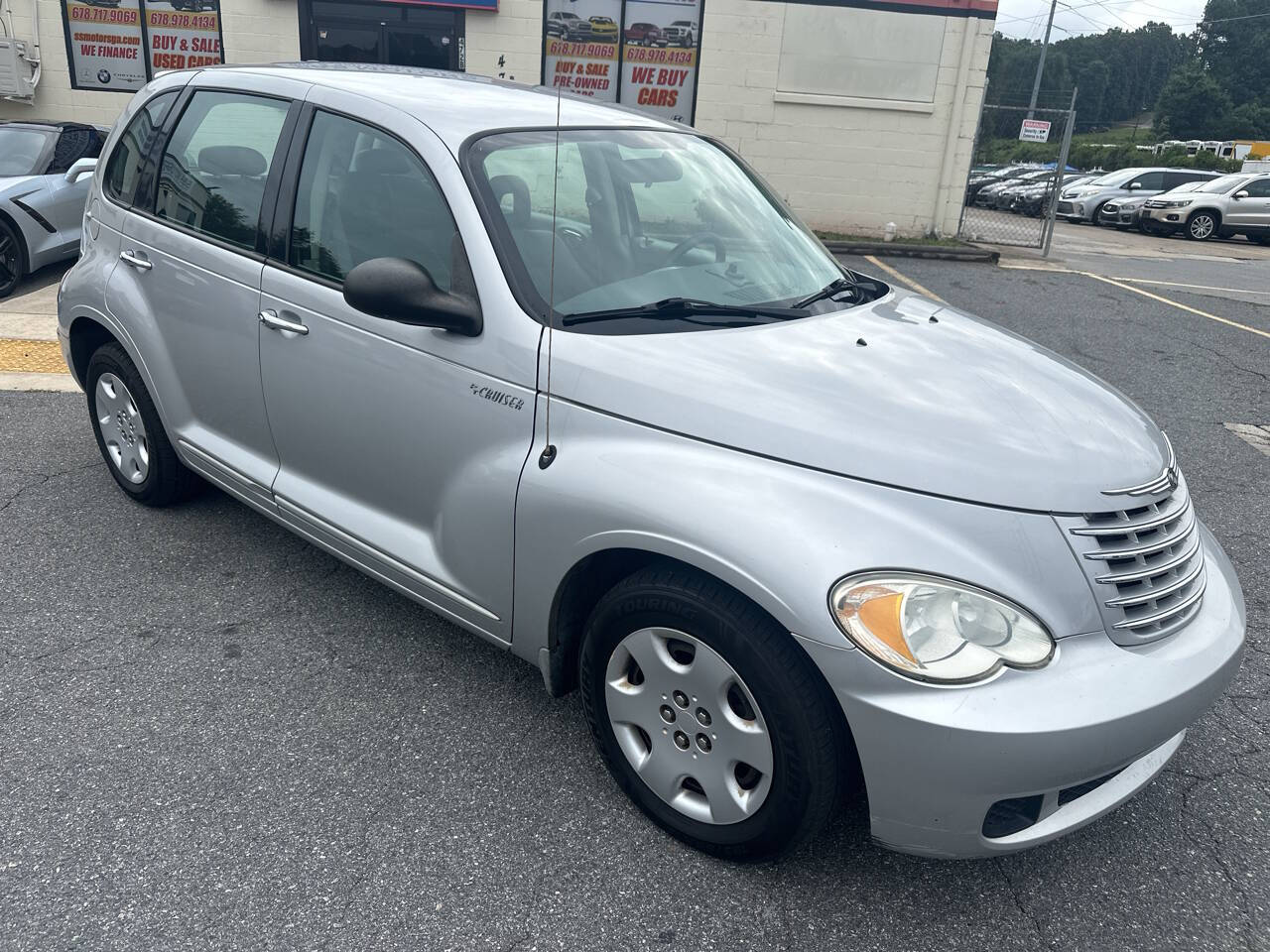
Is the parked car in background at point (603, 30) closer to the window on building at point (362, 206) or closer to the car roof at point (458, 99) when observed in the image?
the car roof at point (458, 99)

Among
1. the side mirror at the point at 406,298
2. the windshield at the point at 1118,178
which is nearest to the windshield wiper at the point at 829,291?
the side mirror at the point at 406,298

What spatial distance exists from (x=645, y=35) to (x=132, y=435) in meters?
11.7

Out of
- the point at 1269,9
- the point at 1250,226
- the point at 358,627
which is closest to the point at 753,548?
the point at 358,627

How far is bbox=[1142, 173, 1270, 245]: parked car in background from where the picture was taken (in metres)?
20.1

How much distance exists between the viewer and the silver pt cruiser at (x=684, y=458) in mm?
2037

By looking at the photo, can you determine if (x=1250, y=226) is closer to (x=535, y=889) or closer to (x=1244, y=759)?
(x=1244, y=759)

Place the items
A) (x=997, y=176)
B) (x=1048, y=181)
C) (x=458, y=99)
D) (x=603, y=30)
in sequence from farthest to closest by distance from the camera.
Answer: (x=997, y=176) < (x=1048, y=181) < (x=603, y=30) < (x=458, y=99)

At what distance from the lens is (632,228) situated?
2.93 meters

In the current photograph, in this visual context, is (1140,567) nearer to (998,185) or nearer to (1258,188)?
(1258,188)

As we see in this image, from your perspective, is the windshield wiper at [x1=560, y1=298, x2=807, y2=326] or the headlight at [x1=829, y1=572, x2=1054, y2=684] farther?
the windshield wiper at [x1=560, y1=298, x2=807, y2=326]

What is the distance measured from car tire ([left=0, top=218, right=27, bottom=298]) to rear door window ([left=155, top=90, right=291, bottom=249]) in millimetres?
5924

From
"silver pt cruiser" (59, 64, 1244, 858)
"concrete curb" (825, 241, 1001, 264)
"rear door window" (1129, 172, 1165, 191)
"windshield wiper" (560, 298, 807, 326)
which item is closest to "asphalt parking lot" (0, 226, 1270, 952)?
"silver pt cruiser" (59, 64, 1244, 858)

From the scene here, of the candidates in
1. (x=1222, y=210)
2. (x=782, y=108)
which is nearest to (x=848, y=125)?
(x=782, y=108)

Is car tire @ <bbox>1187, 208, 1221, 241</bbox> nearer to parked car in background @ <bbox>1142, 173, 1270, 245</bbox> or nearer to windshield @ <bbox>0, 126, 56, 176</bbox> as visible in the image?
parked car in background @ <bbox>1142, 173, 1270, 245</bbox>
